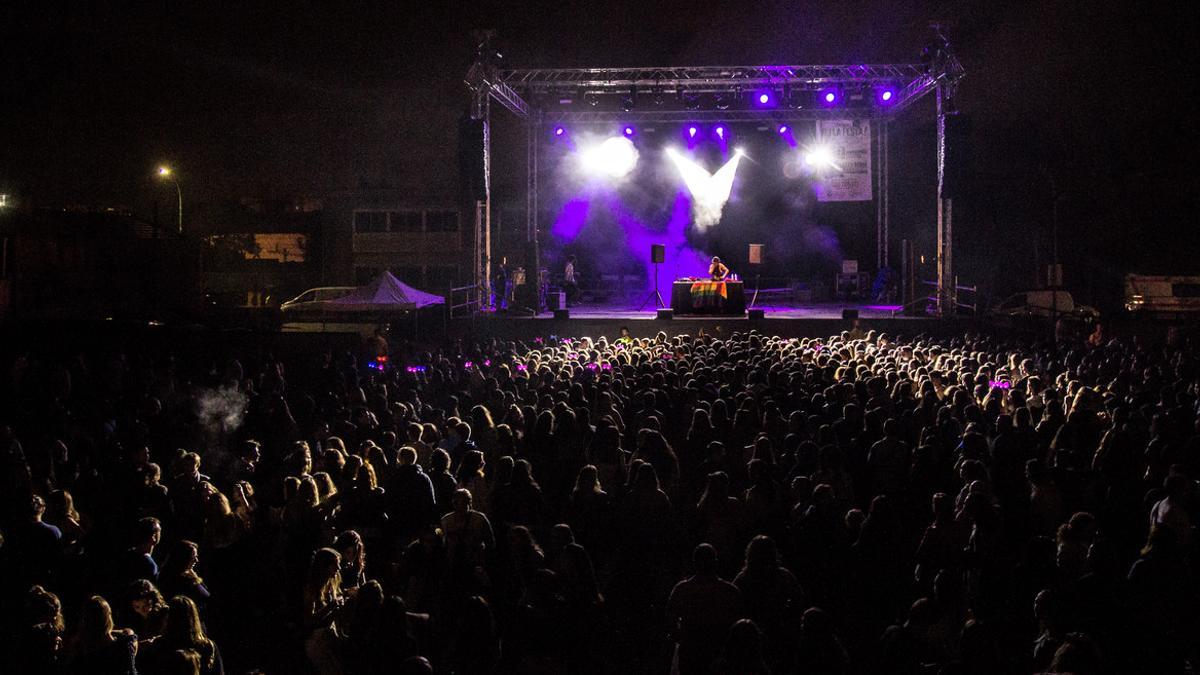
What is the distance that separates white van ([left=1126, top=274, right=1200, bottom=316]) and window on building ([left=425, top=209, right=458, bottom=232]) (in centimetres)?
2371

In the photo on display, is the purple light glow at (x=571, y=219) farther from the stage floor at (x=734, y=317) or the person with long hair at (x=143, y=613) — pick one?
the person with long hair at (x=143, y=613)

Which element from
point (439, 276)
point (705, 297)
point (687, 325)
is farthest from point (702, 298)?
point (439, 276)

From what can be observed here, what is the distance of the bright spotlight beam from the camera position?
29547mm

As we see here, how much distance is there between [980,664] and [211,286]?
117ft

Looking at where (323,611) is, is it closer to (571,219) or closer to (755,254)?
(755,254)

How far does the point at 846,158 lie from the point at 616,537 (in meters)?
23.1

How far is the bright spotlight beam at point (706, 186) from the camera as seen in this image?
29547 millimetres

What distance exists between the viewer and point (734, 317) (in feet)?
75.8

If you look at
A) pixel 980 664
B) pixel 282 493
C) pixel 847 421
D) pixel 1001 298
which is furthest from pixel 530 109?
pixel 980 664

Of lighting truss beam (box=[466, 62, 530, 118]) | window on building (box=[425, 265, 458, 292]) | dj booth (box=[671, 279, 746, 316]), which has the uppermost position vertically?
lighting truss beam (box=[466, 62, 530, 118])

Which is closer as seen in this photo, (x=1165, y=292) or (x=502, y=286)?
(x=502, y=286)

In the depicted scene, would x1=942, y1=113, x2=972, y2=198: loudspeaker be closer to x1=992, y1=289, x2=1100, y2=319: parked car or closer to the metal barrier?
x1=992, y1=289, x2=1100, y2=319: parked car

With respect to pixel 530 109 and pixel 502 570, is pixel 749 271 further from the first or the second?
pixel 502 570

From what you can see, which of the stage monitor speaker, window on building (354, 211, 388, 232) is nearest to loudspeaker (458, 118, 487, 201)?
the stage monitor speaker
